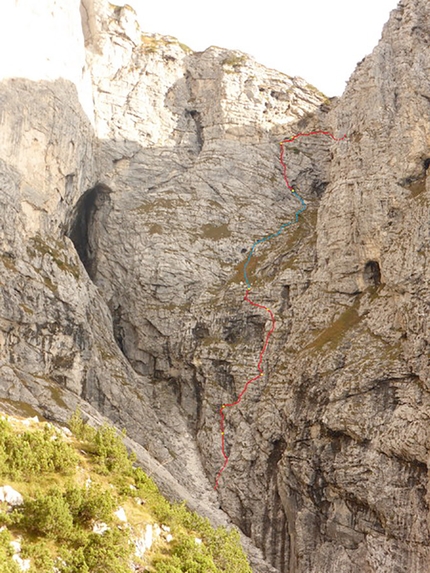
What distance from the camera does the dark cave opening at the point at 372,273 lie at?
57.6m

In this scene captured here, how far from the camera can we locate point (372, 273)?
5806cm

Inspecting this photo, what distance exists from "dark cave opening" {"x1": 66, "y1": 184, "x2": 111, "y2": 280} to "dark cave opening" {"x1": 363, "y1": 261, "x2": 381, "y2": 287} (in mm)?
35952

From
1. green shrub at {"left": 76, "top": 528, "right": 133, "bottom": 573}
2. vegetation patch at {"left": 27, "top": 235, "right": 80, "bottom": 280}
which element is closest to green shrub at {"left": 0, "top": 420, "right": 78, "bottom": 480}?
green shrub at {"left": 76, "top": 528, "right": 133, "bottom": 573}

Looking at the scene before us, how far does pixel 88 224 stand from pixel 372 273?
1567 inches

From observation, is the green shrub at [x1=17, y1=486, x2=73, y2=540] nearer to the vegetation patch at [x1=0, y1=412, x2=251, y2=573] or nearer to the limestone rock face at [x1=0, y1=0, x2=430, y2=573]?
the vegetation patch at [x1=0, y1=412, x2=251, y2=573]

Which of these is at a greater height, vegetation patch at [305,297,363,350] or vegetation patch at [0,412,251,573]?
vegetation patch at [305,297,363,350]

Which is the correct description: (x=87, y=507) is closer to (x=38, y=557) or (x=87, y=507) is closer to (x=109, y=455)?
(x=38, y=557)

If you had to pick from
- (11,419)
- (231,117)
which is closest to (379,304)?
(11,419)

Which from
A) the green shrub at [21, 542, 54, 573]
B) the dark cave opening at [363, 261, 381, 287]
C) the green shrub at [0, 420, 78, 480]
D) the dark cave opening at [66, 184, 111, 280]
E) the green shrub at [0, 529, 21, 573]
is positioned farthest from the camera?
the dark cave opening at [66, 184, 111, 280]

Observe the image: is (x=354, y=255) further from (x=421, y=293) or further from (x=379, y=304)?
(x=421, y=293)

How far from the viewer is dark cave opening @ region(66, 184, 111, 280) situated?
76125 millimetres

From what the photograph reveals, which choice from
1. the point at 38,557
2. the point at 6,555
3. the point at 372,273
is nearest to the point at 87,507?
the point at 38,557

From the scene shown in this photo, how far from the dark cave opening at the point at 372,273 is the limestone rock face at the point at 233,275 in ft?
0.68

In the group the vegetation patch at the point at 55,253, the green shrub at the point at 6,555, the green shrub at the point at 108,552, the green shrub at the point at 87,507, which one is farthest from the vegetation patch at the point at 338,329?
the green shrub at the point at 6,555
